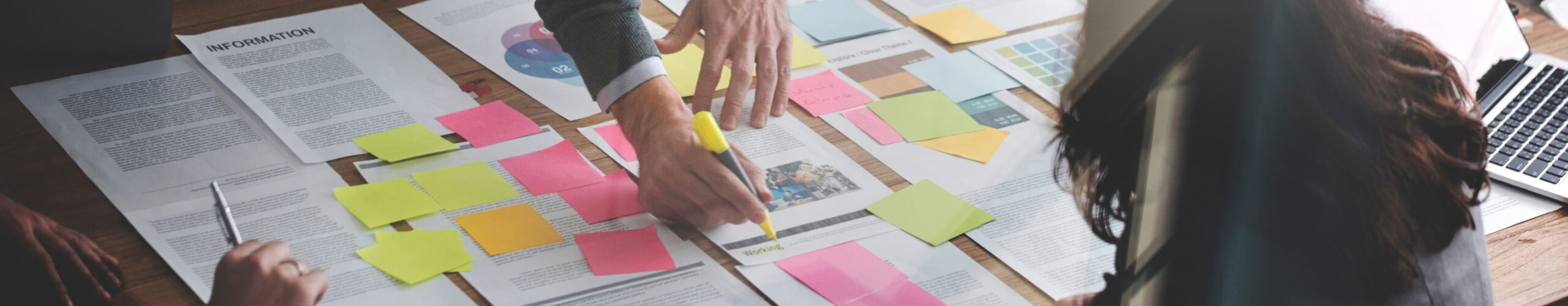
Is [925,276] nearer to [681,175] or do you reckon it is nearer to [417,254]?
Answer: [681,175]

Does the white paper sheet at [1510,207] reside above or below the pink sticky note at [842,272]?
below

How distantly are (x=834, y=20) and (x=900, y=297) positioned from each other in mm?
543

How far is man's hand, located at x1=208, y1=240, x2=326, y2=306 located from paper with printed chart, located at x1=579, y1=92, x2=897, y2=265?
321mm

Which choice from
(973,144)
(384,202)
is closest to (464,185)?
(384,202)

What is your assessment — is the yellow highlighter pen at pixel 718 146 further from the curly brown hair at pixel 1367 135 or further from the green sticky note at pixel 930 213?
the curly brown hair at pixel 1367 135

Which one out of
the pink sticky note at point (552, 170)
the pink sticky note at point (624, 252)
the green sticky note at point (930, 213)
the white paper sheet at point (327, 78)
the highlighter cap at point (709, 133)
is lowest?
the green sticky note at point (930, 213)

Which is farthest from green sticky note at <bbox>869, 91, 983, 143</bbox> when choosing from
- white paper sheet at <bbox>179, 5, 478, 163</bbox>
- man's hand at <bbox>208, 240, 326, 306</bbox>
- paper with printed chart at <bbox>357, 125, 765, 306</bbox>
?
man's hand at <bbox>208, 240, 326, 306</bbox>

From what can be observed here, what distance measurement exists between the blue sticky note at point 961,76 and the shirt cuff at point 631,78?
14.0 inches

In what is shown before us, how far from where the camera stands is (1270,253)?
0.38 meters

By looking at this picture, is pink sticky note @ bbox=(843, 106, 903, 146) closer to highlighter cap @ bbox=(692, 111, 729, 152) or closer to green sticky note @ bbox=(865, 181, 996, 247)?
green sticky note @ bbox=(865, 181, 996, 247)

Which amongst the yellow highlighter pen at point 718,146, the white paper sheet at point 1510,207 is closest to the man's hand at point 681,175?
the yellow highlighter pen at point 718,146

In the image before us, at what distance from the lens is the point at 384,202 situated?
2.74 feet

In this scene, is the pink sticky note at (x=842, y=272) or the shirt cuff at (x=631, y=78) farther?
the shirt cuff at (x=631, y=78)

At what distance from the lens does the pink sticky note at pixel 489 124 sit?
3.12 feet
